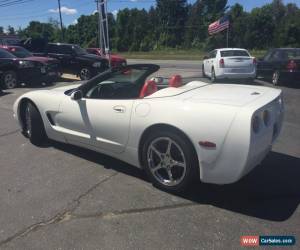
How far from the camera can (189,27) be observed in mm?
69625

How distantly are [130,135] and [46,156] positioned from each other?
1.67 meters

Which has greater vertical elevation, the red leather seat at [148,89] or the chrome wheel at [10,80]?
the red leather seat at [148,89]

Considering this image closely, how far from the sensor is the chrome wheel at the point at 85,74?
15.0m

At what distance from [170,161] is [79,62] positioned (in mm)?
12432

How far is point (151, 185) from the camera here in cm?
391

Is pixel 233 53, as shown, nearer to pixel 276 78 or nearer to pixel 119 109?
pixel 276 78

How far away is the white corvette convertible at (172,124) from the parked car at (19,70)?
26.6 feet

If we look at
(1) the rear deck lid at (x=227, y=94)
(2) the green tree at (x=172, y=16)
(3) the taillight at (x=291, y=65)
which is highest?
(2) the green tree at (x=172, y=16)

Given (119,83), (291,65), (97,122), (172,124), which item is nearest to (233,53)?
(291,65)

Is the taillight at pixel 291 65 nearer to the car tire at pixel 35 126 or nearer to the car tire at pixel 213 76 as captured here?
the car tire at pixel 213 76

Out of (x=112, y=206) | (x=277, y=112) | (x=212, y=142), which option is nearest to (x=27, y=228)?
(x=112, y=206)

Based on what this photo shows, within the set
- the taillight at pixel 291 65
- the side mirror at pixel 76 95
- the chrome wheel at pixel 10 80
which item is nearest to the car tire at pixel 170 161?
the side mirror at pixel 76 95

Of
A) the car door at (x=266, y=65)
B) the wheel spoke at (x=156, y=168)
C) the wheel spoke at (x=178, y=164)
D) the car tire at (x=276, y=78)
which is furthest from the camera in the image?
the car door at (x=266, y=65)

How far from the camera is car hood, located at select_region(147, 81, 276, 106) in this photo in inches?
136
